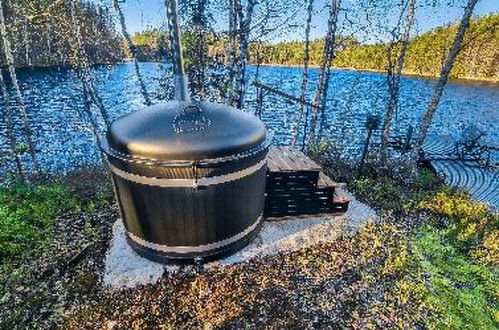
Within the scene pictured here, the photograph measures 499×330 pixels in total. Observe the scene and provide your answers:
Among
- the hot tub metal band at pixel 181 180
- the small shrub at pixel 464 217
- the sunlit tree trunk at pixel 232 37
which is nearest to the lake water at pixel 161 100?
the sunlit tree trunk at pixel 232 37

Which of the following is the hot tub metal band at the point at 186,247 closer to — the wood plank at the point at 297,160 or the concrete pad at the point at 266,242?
the concrete pad at the point at 266,242

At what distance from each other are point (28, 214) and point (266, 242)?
5950 millimetres

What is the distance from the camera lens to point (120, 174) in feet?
20.9

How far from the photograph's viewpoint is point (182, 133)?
5965 mm

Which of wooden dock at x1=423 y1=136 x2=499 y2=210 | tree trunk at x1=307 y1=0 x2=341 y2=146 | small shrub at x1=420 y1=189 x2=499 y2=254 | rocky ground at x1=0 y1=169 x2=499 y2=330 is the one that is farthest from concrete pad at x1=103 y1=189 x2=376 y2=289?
tree trunk at x1=307 y1=0 x2=341 y2=146

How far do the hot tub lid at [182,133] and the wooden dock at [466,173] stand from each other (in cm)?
1019

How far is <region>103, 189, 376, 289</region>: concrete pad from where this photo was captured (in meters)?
6.57

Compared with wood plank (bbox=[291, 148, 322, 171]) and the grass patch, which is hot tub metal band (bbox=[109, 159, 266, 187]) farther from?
the grass patch

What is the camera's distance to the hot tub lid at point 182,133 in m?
5.82

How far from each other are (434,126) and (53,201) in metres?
36.8

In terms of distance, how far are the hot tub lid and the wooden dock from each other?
401 inches

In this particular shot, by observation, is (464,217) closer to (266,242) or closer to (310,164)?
(310,164)

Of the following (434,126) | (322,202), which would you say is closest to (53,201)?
(322,202)

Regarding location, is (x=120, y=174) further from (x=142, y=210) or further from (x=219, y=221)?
(x=219, y=221)
